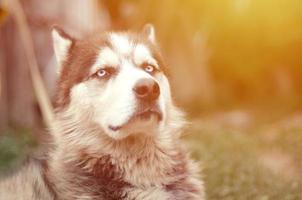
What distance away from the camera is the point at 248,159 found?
1.78 metres

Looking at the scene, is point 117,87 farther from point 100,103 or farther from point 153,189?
point 153,189

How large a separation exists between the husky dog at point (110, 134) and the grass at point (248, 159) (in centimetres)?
18

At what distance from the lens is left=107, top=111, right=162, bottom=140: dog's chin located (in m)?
1.43

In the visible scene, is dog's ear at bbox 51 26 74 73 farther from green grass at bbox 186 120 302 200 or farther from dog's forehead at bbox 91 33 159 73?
green grass at bbox 186 120 302 200

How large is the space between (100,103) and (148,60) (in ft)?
0.54

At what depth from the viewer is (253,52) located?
5.96 ft

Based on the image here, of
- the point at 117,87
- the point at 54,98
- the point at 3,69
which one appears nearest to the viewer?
the point at 117,87

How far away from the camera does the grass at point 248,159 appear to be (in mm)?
1725

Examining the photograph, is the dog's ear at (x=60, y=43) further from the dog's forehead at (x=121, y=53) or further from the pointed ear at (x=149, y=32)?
the pointed ear at (x=149, y=32)

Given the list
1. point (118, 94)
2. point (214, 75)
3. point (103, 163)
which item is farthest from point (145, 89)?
point (214, 75)

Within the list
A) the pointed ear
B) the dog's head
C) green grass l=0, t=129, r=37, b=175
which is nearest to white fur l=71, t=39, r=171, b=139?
the dog's head

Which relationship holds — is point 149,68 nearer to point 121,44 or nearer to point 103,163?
point 121,44

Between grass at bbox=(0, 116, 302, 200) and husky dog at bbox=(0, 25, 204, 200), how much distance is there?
18cm

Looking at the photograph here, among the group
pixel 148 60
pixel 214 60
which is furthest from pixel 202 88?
pixel 148 60
